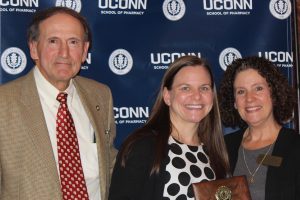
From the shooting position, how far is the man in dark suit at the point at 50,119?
2.82 meters

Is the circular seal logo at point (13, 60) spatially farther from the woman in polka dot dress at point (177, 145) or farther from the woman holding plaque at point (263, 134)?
the woman holding plaque at point (263, 134)

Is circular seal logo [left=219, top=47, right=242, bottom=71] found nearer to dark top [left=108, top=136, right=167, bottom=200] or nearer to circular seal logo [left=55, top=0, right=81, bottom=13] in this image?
circular seal logo [left=55, top=0, right=81, bottom=13]

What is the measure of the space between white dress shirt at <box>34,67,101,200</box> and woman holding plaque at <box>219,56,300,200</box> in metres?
0.91

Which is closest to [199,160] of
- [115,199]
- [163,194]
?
[163,194]

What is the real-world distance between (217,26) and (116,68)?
0.93 meters

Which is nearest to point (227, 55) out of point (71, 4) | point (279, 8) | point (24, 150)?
point (279, 8)

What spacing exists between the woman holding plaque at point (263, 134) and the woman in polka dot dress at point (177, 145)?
223 millimetres

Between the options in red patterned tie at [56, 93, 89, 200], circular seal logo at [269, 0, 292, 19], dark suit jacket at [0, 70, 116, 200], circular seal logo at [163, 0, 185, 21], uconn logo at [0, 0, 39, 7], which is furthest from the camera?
circular seal logo at [269, 0, 292, 19]

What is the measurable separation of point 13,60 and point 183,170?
1796 millimetres

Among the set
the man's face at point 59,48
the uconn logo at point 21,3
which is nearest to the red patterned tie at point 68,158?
the man's face at point 59,48

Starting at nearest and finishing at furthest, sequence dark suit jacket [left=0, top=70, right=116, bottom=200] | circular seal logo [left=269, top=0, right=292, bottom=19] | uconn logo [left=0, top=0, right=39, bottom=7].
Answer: dark suit jacket [left=0, top=70, right=116, bottom=200] < uconn logo [left=0, top=0, right=39, bottom=7] < circular seal logo [left=269, top=0, right=292, bottom=19]

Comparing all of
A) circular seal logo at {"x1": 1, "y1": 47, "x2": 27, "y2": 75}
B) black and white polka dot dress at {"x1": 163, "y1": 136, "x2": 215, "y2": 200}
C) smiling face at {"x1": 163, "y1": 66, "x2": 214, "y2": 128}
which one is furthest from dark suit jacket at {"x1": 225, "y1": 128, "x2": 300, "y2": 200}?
circular seal logo at {"x1": 1, "y1": 47, "x2": 27, "y2": 75}

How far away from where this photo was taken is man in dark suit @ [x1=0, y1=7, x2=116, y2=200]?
2820mm

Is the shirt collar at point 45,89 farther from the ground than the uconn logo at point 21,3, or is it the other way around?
the uconn logo at point 21,3
